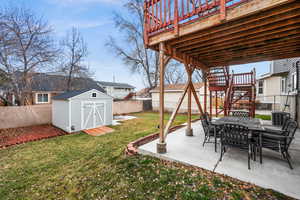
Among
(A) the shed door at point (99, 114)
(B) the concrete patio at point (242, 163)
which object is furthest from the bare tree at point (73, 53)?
(B) the concrete patio at point (242, 163)

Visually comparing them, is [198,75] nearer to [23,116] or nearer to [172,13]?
[172,13]

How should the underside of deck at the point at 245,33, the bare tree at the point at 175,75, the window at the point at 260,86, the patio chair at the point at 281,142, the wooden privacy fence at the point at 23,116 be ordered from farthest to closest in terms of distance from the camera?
1. the bare tree at the point at 175,75
2. the window at the point at 260,86
3. the wooden privacy fence at the point at 23,116
4. the patio chair at the point at 281,142
5. the underside of deck at the point at 245,33

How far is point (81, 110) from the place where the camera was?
7.04 m

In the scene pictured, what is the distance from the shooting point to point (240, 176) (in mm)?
2240

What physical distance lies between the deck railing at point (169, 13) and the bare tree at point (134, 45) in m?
11.6

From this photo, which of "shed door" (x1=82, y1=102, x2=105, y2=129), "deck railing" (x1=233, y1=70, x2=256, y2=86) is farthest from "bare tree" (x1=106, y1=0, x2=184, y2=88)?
"deck railing" (x1=233, y1=70, x2=256, y2=86)

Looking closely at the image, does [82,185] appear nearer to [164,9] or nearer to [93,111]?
[164,9]

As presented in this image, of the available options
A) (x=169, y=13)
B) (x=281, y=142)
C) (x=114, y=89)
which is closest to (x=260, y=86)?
(x=281, y=142)

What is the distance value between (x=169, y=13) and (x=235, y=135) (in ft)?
9.92

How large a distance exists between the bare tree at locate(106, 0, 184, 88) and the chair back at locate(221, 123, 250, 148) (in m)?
13.2

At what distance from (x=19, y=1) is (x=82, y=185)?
1052 cm

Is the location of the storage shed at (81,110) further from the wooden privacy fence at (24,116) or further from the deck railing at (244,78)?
the deck railing at (244,78)

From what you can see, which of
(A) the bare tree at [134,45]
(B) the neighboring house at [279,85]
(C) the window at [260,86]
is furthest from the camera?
(A) the bare tree at [134,45]

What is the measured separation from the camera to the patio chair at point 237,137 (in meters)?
2.59
